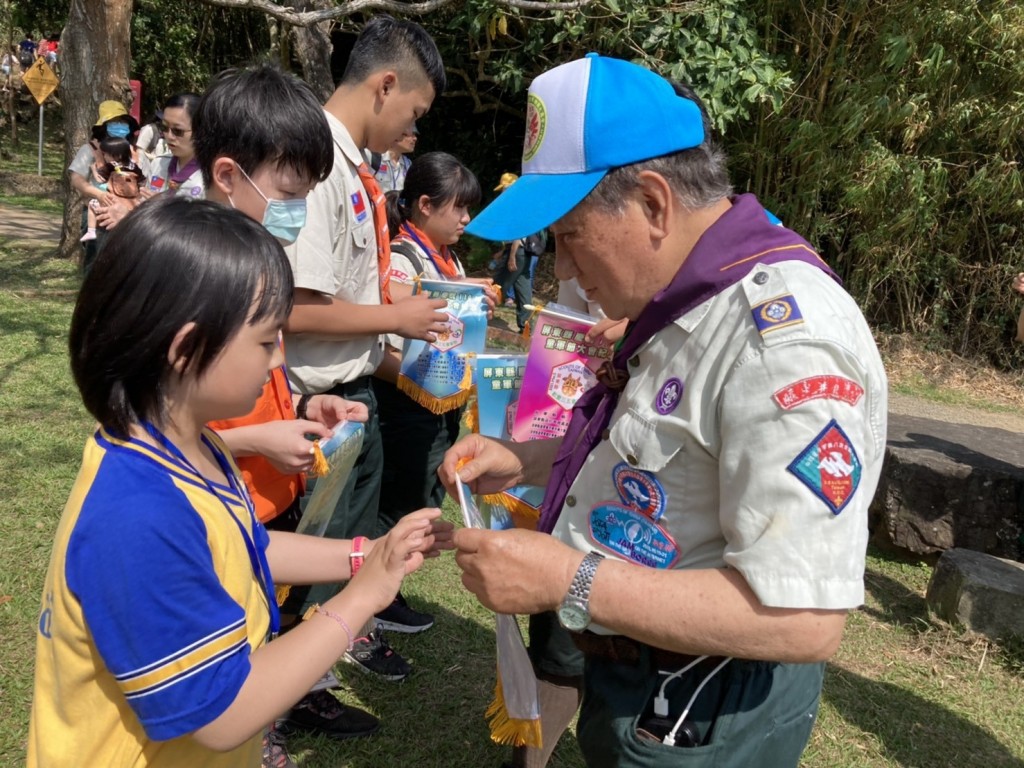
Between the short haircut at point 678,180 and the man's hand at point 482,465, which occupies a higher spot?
the short haircut at point 678,180

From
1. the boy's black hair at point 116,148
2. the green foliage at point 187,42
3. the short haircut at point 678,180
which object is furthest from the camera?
the green foliage at point 187,42

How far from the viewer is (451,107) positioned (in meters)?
13.3

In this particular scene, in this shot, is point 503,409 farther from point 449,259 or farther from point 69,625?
point 69,625

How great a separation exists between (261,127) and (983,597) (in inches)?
134

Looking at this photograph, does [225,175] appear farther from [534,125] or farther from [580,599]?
[580,599]

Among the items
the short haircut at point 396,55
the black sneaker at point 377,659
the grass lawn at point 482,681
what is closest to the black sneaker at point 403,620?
the grass lawn at point 482,681

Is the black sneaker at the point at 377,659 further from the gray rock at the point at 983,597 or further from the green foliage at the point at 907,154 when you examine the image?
the green foliage at the point at 907,154

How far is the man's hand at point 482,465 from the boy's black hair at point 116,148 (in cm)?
693

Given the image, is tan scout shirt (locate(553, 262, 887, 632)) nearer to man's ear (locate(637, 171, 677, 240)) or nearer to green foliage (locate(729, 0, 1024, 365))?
man's ear (locate(637, 171, 677, 240))

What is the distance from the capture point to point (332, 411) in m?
2.26

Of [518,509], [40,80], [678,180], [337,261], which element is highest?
[678,180]

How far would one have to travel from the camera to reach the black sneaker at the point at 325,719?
109 inches

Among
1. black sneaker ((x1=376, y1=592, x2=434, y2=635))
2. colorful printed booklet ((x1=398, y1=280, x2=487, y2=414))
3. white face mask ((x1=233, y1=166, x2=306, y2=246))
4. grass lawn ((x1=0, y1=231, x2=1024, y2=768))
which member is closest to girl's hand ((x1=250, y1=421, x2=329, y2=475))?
white face mask ((x1=233, y1=166, x2=306, y2=246))

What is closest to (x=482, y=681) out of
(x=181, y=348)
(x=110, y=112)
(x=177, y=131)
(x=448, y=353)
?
(x=448, y=353)
